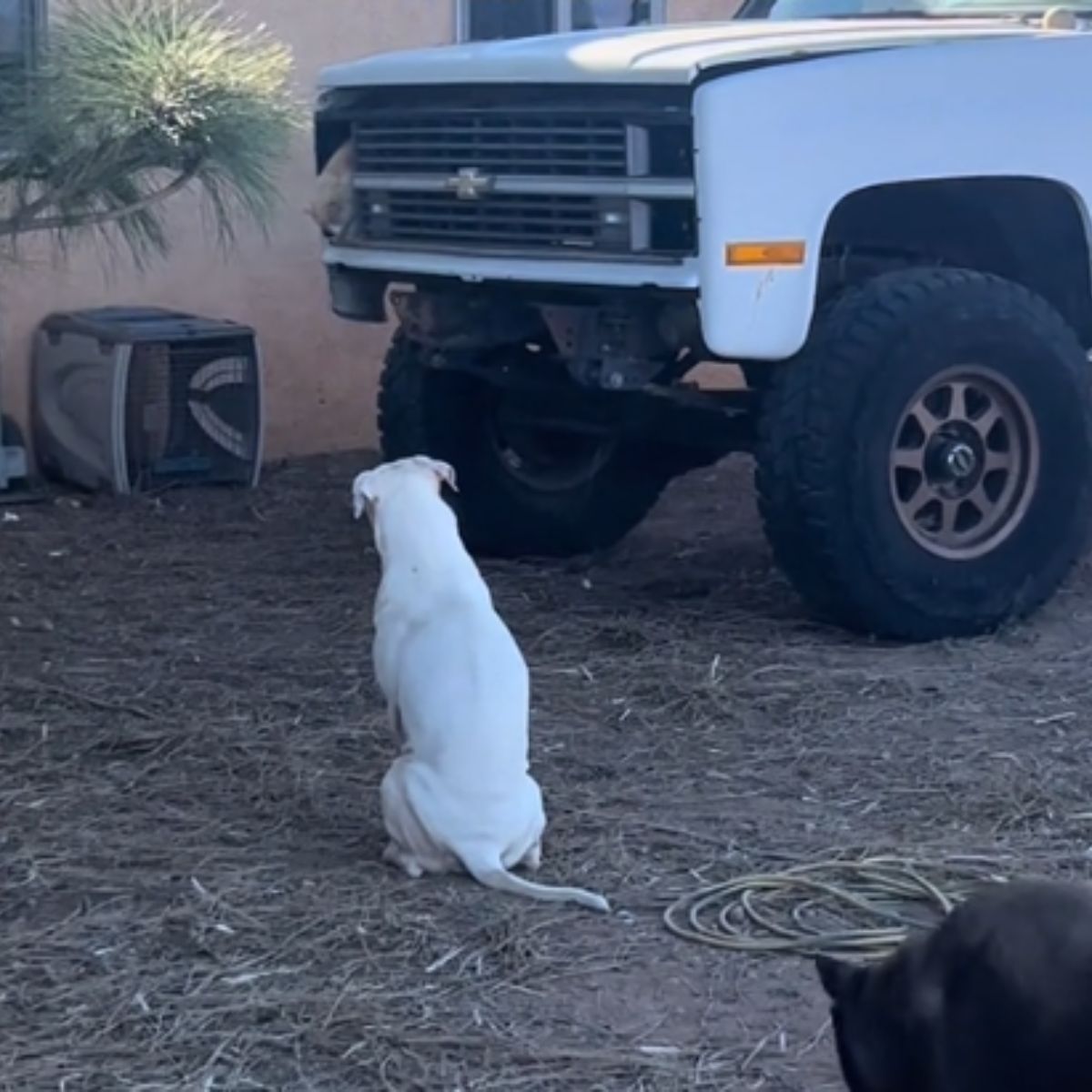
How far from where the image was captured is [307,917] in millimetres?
5062

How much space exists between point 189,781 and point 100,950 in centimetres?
115

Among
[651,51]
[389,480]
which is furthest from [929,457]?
[389,480]

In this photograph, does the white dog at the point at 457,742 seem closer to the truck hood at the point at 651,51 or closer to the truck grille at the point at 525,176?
the truck grille at the point at 525,176

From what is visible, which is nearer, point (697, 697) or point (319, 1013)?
point (319, 1013)

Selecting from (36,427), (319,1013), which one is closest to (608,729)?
(319,1013)

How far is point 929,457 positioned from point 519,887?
8.75 feet

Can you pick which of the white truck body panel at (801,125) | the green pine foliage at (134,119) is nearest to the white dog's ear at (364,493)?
the green pine foliage at (134,119)

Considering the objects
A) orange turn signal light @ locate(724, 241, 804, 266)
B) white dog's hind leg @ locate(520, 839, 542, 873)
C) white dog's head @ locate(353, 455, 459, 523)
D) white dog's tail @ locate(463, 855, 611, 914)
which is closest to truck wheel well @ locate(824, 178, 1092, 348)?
orange turn signal light @ locate(724, 241, 804, 266)

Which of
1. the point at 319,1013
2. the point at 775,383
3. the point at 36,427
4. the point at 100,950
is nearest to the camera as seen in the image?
the point at 319,1013

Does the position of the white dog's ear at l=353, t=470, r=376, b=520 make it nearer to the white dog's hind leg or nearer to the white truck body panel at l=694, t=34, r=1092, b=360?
the white dog's hind leg

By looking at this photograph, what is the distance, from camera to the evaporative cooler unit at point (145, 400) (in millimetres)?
9602

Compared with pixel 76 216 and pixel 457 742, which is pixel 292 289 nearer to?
pixel 76 216

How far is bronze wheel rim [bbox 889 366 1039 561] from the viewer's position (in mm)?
7383

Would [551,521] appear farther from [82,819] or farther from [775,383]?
[82,819]
